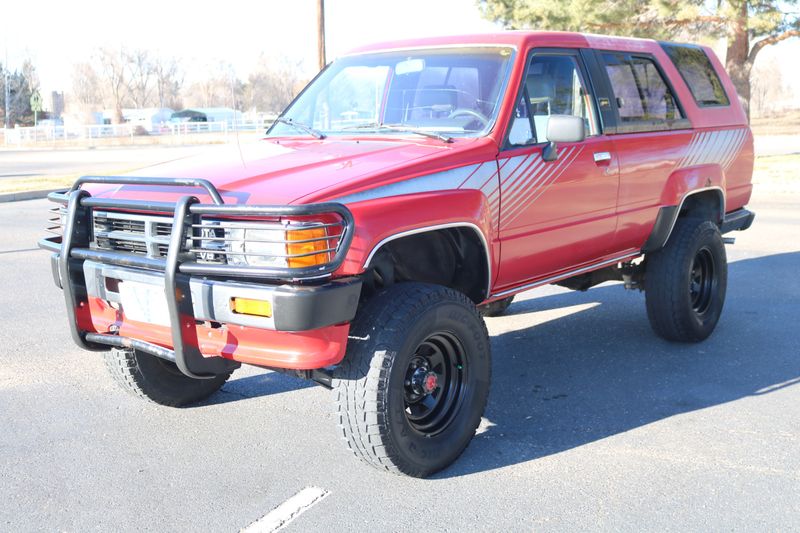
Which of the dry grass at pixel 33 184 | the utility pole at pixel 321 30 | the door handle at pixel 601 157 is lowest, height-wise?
the dry grass at pixel 33 184

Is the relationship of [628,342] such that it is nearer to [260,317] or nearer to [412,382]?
[412,382]

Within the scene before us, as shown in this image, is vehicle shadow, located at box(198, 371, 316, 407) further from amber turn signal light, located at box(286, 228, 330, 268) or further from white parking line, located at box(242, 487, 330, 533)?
amber turn signal light, located at box(286, 228, 330, 268)

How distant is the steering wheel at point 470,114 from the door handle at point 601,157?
0.84 meters

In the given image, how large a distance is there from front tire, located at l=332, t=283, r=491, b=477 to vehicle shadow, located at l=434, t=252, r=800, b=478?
22 centimetres

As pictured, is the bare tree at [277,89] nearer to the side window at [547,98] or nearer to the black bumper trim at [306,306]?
the side window at [547,98]

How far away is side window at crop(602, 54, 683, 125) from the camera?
5242 mm

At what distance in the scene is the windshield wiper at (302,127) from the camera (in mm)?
4691

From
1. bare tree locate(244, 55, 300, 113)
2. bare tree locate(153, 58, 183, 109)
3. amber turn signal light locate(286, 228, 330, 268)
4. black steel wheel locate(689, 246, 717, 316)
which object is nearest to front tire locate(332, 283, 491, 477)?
amber turn signal light locate(286, 228, 330, 268)

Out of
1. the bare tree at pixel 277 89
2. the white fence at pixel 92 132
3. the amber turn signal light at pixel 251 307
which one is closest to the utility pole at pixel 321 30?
the amber turn signal light at pixel 251 307

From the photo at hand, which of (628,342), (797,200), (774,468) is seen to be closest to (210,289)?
(774,468)

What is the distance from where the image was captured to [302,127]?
15.9ft

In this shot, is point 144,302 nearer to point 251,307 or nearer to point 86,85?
point 251,307

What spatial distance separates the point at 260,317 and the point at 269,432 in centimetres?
119

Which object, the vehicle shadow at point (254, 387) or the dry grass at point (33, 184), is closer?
the vehicle shadow at point (254, 387)
